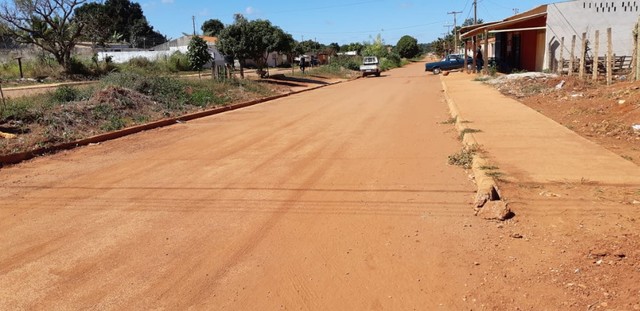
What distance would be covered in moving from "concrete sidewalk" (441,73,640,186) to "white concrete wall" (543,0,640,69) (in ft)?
49.2

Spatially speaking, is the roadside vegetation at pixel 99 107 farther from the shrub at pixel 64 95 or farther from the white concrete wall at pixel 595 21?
the white concrete wall at pixel 595 21

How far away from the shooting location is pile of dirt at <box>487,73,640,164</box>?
903 cm

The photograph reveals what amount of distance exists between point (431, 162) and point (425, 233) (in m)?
3.12

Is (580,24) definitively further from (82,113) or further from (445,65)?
(82,113)

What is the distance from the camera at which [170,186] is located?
693 centimetres

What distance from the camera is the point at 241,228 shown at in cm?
521

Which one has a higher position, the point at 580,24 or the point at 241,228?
the point at 580,24

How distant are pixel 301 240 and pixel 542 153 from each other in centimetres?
460

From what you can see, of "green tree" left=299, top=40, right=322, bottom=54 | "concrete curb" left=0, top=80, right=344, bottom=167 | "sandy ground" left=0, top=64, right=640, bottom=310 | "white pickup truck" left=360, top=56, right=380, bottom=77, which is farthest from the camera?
"green tree" left=299, top=40, right=322, bottom=54

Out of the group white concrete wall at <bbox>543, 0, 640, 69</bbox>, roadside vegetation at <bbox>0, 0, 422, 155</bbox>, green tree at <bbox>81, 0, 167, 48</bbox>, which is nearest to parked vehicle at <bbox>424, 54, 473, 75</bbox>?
roadside vegetation at <bbox>0, 0, 422, 155</bbox>

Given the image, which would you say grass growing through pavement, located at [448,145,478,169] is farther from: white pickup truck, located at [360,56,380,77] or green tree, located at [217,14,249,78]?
white pickup truck, located at [360,56,380,77]

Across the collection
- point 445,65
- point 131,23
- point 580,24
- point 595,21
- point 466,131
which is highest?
point 131,23

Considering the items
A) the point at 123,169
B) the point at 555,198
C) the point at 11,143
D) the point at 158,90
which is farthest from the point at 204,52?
the point at 555,198

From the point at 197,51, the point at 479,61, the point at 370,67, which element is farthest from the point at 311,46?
the point at 197,51
